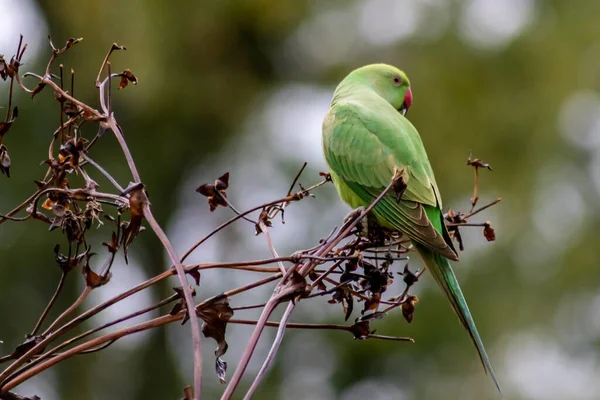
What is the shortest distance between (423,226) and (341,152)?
439 mm

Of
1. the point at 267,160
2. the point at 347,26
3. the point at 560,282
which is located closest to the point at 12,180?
the point at 267,160

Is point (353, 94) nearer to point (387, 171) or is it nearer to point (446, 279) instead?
point (387, 171)

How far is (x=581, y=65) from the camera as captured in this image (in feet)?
20.9

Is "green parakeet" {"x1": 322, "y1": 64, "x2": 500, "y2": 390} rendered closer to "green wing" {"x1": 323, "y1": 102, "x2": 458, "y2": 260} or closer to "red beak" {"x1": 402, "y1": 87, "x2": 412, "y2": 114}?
"green wing" {"x1": 323, "y1": 102, "x2": 458, "y2": 260}

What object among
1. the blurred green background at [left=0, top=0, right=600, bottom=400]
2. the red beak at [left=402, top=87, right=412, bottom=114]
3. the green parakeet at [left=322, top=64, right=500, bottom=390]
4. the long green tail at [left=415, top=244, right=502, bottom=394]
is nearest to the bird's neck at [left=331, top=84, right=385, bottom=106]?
the green parakeet at [left=322, top=64, right=500, bottom=390]

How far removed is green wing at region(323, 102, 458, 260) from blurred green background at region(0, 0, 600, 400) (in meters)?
2.39

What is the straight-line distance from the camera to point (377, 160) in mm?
2115

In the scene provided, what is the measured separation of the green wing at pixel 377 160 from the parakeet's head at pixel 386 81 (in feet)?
1.21

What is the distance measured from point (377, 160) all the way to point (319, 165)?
257cm

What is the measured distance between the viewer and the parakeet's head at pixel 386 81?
269cm

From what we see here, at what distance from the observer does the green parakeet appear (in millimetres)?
1836

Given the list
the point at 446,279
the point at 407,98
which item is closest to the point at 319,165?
the point at 407,98

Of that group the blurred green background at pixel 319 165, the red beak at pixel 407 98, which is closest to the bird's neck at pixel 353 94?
the red beak at pixel 407 98

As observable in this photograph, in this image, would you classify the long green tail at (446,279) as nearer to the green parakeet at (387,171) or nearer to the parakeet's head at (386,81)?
the green parakeet at (387,171)
